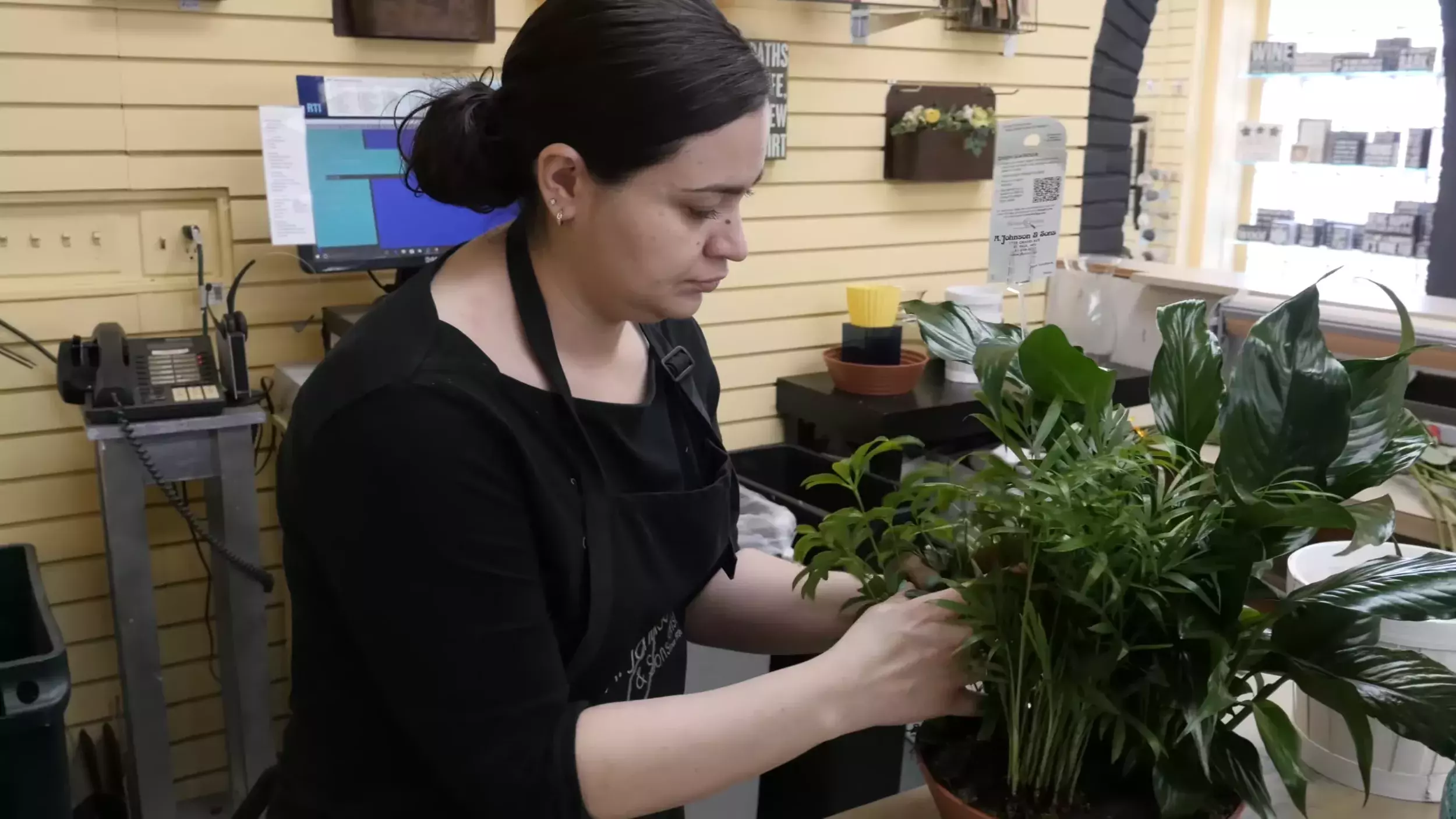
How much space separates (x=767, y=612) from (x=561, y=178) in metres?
0.61

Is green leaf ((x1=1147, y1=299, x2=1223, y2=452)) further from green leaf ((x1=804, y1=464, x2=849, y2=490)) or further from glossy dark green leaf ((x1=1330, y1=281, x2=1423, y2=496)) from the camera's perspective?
green leaf ((x1=804, y1=464, x2=849, y2=490))

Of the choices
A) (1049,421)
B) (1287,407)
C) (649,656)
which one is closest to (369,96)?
(649,656)

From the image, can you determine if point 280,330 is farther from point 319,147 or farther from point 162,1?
point 162,1

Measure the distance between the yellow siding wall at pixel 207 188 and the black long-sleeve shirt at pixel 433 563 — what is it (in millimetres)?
1498

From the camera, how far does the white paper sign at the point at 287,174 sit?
7.60 feet

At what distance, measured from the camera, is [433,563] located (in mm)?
1030

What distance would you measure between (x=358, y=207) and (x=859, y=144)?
147 cm

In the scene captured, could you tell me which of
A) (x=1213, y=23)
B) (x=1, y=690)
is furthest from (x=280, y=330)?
(x=1213, y=23)

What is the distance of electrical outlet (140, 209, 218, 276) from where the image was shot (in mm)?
Answer: 2389

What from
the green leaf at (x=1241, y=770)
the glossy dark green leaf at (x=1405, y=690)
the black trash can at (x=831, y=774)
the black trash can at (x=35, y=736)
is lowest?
the black trash can at (x=831, y=774)

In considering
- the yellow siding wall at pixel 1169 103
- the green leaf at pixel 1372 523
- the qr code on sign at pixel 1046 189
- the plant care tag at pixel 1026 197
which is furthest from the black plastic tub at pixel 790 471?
the yellow siding wall at pixel 1169 103

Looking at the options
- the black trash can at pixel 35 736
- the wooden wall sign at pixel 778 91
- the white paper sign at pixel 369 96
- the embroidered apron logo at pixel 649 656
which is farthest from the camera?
the wooden wall sign at pixel 778 91

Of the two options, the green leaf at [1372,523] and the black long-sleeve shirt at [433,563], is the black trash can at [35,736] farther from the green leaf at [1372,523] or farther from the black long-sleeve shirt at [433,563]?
the green leaf at [1372,523]

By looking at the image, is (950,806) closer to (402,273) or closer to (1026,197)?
(1026,197)
